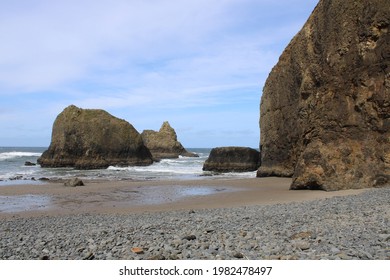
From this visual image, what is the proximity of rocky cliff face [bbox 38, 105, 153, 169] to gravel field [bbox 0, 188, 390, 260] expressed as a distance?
44.9 metres

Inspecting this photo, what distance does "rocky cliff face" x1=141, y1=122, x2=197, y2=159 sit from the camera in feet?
309

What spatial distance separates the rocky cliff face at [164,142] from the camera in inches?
3706

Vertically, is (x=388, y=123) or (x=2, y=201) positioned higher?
(x=388, y=123)

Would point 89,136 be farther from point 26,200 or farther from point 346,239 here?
point 346,239

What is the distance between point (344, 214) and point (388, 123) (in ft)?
27.0

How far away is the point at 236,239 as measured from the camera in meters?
7.26

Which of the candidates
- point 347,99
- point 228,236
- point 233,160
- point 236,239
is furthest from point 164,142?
point 236,239

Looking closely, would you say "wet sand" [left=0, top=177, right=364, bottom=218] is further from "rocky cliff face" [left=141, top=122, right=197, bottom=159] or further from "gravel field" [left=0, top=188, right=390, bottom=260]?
"rocky cliff face" [left=141, top=122, right=197, bottom=159]

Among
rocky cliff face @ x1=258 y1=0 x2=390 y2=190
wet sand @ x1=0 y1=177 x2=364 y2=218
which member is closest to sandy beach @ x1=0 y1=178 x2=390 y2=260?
wet sand @ x1=0 y1=177 x2=364 y2=218

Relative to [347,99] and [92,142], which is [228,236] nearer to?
[347,99]

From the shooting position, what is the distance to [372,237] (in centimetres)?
698

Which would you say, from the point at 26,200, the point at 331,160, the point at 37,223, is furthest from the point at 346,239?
the point at 26,200

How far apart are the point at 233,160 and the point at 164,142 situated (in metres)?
52.7
